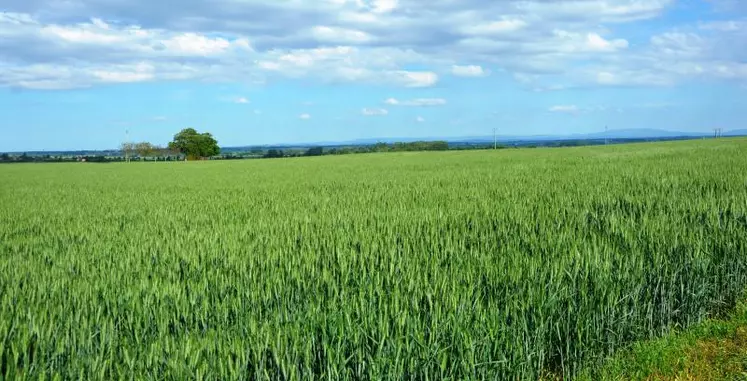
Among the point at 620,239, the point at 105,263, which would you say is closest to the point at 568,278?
the point at 620,239

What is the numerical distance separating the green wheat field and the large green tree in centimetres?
9528

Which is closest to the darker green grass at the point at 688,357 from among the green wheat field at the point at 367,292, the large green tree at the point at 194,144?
the green wheat field at the point at 367,292

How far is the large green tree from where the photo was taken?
335 feet

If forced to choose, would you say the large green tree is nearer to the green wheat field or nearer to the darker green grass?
the green wheat field

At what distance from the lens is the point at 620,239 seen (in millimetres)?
7074

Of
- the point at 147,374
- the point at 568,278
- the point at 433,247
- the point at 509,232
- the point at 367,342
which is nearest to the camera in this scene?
the point at 147,374

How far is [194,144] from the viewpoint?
102500mm

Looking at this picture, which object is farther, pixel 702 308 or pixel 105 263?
pixel 105 263

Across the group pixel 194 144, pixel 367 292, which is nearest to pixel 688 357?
pixel 367 292

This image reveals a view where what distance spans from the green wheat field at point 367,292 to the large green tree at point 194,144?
95.3m

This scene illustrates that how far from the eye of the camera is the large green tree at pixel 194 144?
102062mm

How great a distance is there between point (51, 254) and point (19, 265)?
2.46ft

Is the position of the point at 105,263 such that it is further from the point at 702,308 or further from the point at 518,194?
the point at 518,194

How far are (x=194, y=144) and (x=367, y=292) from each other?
10320 centimetres
